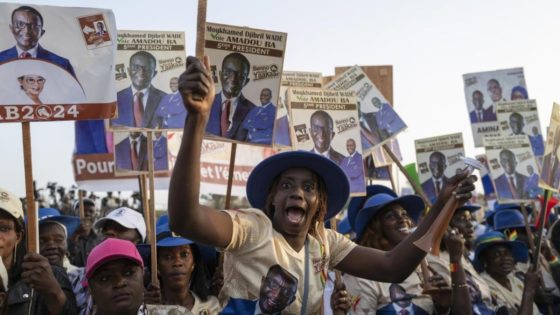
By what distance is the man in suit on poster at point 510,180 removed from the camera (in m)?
7.33

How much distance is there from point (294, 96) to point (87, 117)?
2.18 metres

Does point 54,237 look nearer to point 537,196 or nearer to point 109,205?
point 537,196

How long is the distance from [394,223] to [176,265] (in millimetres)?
1620

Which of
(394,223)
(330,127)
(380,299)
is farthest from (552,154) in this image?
(380,299)

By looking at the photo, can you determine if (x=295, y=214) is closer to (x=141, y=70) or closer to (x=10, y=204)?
(x=10, y=204)

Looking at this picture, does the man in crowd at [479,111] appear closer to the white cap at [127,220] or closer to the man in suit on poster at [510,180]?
the man in suit on poster at [510,180]

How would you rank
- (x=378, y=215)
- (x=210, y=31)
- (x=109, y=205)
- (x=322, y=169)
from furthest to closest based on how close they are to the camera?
1. (x=109, y=205)
2. (x=378, y=215)
3. (x=210, y=31)
4. (x=322, y=169)

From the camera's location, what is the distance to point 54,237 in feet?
17.5

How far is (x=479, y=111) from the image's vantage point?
9.03 meters

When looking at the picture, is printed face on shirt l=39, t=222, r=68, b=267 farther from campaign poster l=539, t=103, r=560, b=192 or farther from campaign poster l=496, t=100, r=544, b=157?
campaign poster l=496, t=100, r=544, b=157

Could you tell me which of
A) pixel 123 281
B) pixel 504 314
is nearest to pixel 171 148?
pixel 504 314

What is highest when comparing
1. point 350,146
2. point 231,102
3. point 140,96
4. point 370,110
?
point 140,96

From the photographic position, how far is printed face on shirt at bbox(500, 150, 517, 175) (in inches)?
289

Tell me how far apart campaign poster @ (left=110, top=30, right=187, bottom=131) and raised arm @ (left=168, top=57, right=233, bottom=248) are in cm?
300
